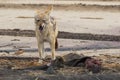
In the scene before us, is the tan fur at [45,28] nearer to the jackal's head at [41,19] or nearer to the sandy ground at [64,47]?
the jackal's head at [41,19]

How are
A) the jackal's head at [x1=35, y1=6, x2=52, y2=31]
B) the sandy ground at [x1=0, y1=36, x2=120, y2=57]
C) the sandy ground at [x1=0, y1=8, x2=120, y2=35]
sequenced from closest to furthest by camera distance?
the jackal's head at [x1=35, y1=6, x2=52, y2=31] < the sandy ground at [x1=0, y1=36, x2=120, y2=57] < the sandy ground at [x1=0, y1=8, x2=120, y2=35]

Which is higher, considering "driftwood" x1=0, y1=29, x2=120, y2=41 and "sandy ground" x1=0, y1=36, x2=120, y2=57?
"sandy ground" x1=0, y1=36, x2=120, y2=57

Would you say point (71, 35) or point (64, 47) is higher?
point (64, 47)

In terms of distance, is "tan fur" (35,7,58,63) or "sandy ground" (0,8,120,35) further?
"sandy ground" (0,8,120,35)

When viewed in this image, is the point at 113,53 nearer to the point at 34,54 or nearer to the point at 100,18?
the point at 34,54

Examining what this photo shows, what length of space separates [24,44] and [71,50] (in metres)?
1.64

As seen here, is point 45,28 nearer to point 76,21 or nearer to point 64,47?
point 64,47

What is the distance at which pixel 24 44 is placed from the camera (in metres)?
13.9

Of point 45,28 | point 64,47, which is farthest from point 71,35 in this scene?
point 45,28

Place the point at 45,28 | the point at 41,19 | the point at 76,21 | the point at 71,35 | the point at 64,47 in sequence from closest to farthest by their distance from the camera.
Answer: the point at 41,19, the point at 45,28, the point at 64,47, the point at 71,35, the point at 76,21

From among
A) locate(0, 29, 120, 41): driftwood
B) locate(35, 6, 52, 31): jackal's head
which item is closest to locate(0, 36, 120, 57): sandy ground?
locate(0, 29, 120, 41): driftwood

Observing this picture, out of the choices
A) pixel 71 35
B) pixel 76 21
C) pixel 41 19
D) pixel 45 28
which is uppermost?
pixel 41 19

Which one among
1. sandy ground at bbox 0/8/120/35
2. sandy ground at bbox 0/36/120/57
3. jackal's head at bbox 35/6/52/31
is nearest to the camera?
jackal's head at bbox 35/6/52/31

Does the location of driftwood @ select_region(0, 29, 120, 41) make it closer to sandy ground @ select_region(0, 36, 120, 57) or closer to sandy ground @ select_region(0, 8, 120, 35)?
sandy ground @ select_region(0, 36, 120, 57)
